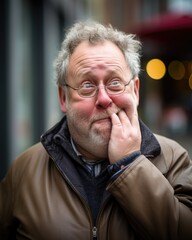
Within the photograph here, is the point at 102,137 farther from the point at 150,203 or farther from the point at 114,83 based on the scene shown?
the point at 150,203

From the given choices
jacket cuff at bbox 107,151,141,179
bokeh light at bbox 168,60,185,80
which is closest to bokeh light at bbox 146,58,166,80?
bokeh light at bbox 168,60,185,80

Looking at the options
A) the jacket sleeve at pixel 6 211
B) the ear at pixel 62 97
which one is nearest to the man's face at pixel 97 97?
the ear at pixel 62 97

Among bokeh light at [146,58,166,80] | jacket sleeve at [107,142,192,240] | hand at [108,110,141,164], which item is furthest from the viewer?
bokeh light at [146,58,166,80]

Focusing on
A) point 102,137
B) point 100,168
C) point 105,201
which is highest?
point 102,137

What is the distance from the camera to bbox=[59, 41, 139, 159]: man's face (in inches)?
101

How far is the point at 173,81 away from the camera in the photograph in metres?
21.0

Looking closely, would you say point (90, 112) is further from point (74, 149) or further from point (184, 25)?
point (184, 25)

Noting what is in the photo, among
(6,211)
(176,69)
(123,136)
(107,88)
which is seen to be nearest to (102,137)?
(123,136)

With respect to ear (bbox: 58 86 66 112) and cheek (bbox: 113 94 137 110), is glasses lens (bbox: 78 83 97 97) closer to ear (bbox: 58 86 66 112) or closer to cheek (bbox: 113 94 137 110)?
cheek (bbox: 113 94 137 110)

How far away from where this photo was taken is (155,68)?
61.5 ft

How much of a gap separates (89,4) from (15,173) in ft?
39.3

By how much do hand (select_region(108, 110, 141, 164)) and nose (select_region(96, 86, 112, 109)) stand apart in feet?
0.22

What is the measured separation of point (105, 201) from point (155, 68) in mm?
16598

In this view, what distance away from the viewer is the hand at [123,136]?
97.0 inches
